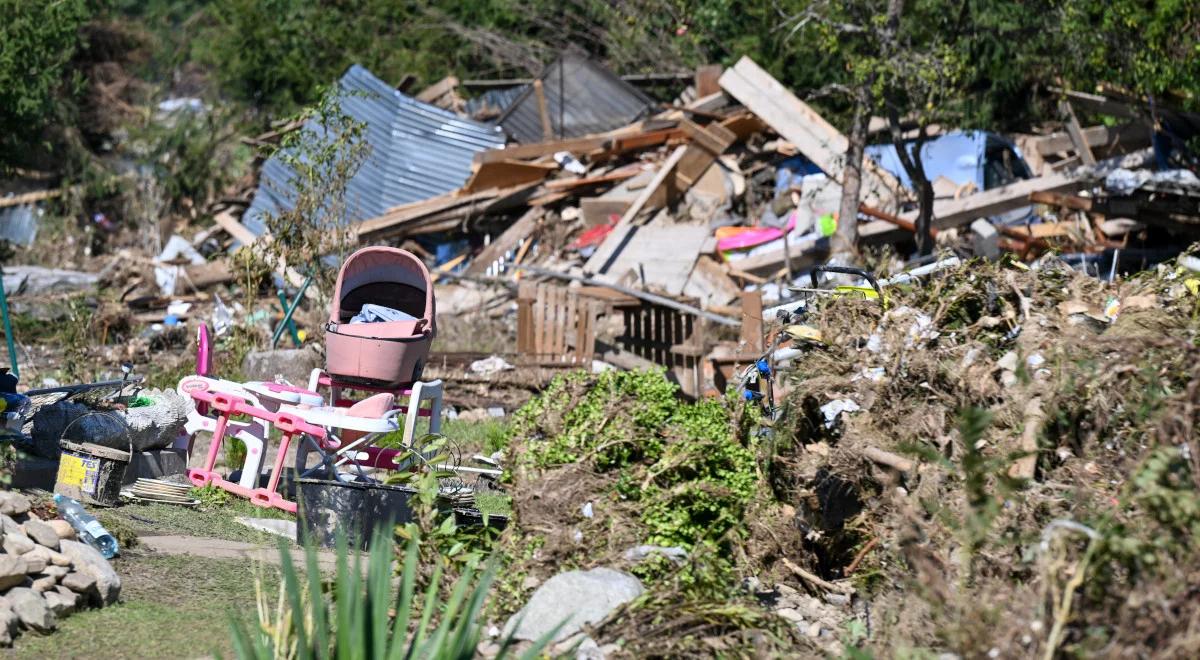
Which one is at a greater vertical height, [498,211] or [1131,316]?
[498,211]

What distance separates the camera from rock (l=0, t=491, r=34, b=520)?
5254mm

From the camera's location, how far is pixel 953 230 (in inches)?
633

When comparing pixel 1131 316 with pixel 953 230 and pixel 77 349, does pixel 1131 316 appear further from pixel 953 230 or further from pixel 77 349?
pixel 953 230

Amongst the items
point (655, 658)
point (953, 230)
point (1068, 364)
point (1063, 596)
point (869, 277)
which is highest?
point (953, 230)

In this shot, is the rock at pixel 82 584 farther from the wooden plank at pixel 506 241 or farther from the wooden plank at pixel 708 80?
the wooden plank at pixel 708 80

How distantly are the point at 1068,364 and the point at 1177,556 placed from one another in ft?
4.58

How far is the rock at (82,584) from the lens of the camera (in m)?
4.95

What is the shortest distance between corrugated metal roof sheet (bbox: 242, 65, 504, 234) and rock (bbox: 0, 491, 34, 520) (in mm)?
13649

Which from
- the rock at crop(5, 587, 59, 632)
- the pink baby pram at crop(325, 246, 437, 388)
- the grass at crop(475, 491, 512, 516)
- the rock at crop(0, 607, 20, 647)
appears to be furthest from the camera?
the pink baby pram at crop(325, 246, 437, 388)

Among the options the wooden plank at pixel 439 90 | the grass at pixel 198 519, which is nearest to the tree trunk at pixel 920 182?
the wooden plank at pixel 439 90

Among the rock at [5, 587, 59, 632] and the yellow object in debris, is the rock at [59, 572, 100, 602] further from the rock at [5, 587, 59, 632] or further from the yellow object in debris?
the yellow object in debris

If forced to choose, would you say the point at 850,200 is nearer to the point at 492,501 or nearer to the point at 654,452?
the point at 492,501

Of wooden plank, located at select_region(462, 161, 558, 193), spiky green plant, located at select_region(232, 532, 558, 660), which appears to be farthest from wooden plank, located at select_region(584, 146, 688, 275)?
spiky green plant, located at select_region(232, 532, 558, 660)

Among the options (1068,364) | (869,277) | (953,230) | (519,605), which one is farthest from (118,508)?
(953,230)
